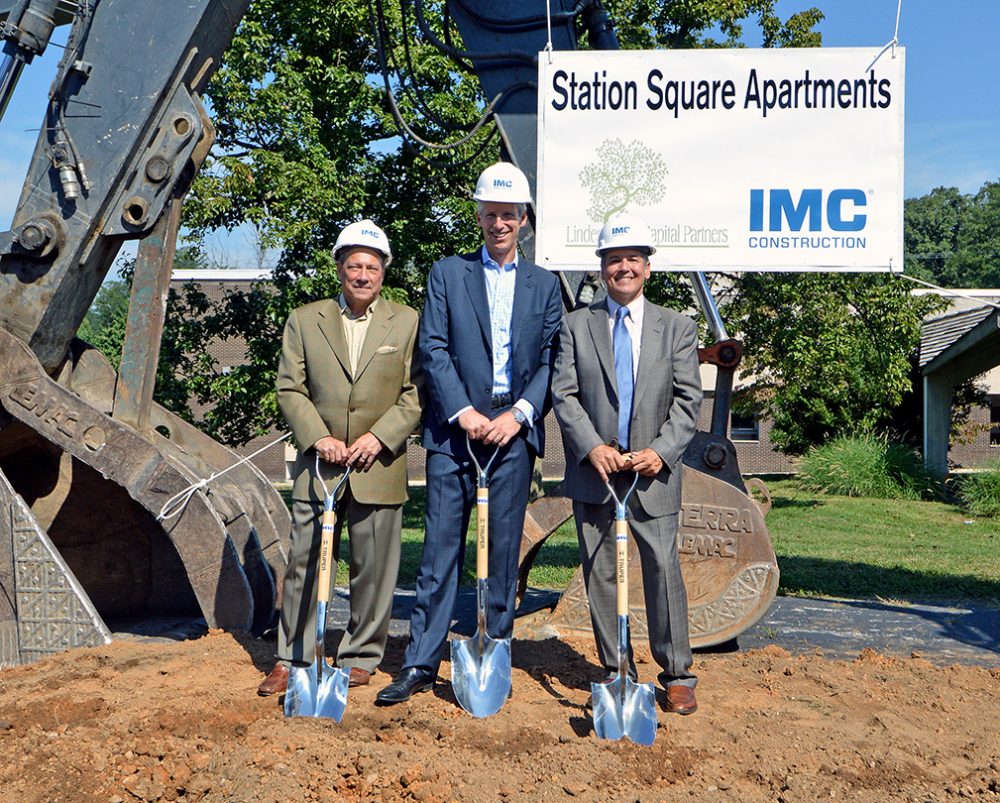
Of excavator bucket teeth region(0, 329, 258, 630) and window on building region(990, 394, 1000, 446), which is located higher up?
excavator bucket teeth region(0, 329, 258, 630)

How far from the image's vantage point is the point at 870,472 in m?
21.0

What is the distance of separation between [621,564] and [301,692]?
1376mm

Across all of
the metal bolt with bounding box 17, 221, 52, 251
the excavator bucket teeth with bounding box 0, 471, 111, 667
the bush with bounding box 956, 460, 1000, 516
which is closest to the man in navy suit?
the excavator bucket teeth with bounding box 0, 471, 111, 667

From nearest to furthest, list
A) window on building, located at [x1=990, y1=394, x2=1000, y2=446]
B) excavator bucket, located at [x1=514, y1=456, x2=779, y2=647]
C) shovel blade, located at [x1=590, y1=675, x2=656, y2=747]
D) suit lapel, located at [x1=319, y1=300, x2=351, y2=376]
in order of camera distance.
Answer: shovel blade, located at [x1=590, y1=675, x2=656, y2=747], suit lapel, located at [x1=319, y1=300, x2=351, y2=376], excavator bucket, located at [x1=514, y1=456, x2=779, y2=647], window on building, located at [x1=990, y1=394, x2=1000, y2=446]

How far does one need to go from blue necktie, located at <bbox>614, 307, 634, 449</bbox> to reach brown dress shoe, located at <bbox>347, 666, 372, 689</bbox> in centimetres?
151

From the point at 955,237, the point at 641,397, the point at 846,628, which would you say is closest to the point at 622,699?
the point at 641,397

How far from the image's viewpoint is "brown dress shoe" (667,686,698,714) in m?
4.75

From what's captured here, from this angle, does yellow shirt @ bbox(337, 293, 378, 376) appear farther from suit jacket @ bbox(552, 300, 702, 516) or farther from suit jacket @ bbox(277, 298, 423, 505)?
suit jacket @ bbox(552, 300, 702, 516)

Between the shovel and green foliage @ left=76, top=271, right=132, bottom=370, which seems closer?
the shovel

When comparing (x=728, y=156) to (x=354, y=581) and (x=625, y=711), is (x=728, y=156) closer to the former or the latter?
(x=354, y=581)

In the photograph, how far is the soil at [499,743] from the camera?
399cm

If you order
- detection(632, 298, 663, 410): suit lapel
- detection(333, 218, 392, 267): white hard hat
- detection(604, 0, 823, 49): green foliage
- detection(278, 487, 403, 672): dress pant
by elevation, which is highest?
detection(604, 0, 823, 49): green foliage

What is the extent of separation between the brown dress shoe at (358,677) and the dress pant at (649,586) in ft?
3.39

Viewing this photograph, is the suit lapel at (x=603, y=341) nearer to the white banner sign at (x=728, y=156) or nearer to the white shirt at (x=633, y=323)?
the white shirt at (x=633, y=323)
